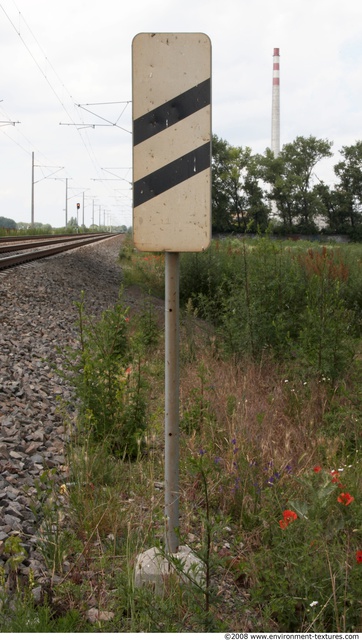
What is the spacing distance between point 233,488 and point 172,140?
1.90 meters

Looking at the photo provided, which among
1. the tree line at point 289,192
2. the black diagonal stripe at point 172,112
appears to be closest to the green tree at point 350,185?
the tree line at point 289,192

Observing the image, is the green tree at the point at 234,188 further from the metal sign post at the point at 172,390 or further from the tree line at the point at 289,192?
the metal sign post at the point at 172,390

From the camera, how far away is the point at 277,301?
7281mm

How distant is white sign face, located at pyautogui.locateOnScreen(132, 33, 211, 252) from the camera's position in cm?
290

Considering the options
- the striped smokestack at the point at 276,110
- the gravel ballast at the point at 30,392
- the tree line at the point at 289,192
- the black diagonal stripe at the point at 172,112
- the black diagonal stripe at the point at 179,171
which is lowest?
the gravel ballast at the point at 30,392

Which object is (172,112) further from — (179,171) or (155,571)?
(155,571)

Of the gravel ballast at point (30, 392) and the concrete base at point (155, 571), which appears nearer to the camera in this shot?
the concrete base at point (155, 571)

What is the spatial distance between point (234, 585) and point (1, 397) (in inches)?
121

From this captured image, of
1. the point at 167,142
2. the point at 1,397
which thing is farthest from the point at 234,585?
the point at 1,397

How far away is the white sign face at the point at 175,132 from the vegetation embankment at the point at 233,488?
3.30ft

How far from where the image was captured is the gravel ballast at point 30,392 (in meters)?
3.54

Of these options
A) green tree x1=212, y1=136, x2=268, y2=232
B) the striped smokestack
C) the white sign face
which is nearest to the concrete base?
the white sign face

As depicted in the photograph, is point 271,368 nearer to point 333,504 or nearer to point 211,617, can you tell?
point 333,504

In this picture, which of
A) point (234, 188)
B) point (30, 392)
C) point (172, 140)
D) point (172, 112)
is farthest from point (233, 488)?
point (234, 188)
